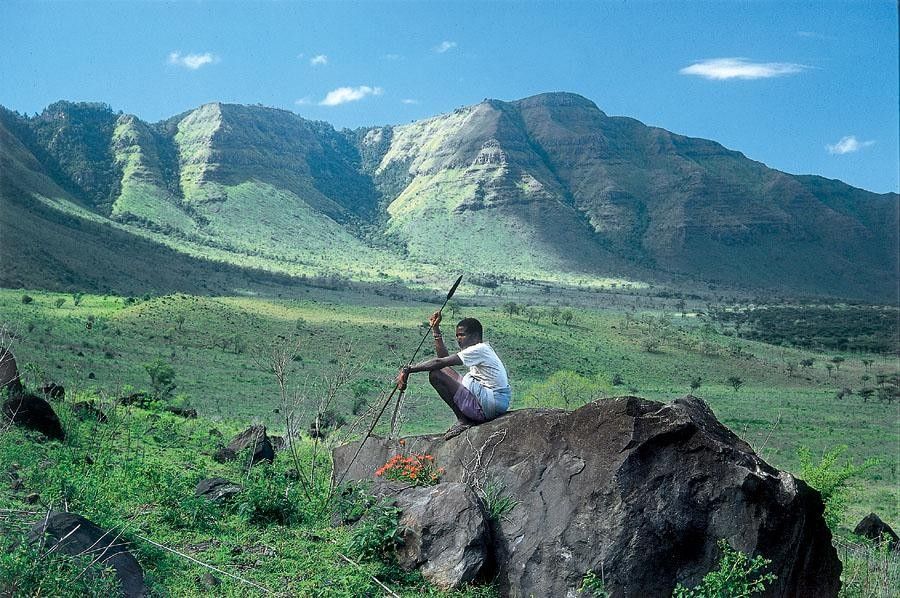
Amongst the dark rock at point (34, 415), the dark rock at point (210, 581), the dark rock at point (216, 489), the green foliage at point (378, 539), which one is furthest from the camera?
the dark rock at point (34, 415)

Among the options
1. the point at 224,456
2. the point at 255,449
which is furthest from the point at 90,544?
the point at 224,456

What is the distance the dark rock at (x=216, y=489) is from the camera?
28.3 ft

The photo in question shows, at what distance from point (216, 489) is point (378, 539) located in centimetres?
284

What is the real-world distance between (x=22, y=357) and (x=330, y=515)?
23459 millimetres

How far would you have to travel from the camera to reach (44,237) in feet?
205

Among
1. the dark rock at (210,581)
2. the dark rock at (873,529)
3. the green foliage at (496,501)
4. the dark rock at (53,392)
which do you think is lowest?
the dark rock at (873,529)

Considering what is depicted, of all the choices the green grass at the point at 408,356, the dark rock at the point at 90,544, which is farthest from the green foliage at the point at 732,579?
the green grass at the point at 408,356

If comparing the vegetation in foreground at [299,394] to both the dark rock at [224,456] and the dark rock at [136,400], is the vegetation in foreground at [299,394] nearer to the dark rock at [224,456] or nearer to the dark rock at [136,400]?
the dark rock at [224,456]

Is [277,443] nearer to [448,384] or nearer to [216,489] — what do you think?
[216,489]

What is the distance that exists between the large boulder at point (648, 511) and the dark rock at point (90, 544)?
3.08 m

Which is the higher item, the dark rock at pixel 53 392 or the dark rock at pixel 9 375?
the dark rock at pixel 9 375

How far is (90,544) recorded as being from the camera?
6227mm

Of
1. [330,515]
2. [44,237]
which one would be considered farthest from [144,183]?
[330,515]

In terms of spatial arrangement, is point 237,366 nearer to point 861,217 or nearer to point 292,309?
point 292,309
